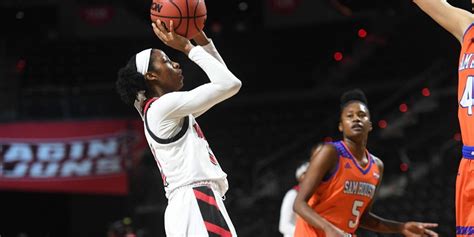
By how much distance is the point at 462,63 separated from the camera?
14.8 ft

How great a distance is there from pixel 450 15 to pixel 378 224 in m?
1.83

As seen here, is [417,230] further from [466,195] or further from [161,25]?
[161,25]

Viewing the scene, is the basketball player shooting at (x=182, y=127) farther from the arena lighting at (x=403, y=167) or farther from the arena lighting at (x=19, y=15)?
the arena lighting at (x=19, y=15)

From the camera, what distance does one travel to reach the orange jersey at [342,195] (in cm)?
572

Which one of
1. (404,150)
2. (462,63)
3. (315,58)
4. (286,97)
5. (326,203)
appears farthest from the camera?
(315,58)

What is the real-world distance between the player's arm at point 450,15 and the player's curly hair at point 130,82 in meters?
1.54

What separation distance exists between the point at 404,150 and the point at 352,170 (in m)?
8.73

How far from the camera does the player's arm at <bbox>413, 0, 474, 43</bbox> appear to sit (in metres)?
4.52

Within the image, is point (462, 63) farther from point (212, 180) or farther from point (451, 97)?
point (451, 97)

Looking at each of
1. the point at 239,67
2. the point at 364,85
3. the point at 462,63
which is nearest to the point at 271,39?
the point at 239,67

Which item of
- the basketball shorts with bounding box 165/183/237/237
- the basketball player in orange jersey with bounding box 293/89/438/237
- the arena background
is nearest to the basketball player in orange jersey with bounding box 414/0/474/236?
the basketball player in orange jersey with bounding box 293/89/438/237

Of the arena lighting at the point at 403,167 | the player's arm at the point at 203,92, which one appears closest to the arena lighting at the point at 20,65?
the arena lighting at the point at 403,167

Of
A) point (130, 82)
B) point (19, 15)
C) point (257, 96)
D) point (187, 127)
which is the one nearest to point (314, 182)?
point (187, 127)

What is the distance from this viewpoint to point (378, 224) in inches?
232
